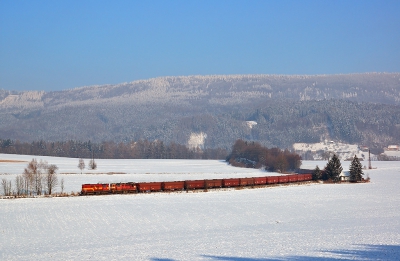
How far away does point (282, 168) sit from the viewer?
12431 cm

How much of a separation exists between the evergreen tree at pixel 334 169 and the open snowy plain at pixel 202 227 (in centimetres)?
2734

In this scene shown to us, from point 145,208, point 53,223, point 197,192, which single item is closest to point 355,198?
point 197,192

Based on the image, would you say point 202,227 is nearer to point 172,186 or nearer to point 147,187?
point 147,187

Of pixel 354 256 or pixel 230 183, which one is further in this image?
pixel 230 183

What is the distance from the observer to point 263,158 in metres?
141

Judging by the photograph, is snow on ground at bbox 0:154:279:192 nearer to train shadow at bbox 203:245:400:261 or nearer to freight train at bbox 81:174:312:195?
freight train at bbox 81:174:312:195

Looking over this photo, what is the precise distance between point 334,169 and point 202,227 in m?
57.5

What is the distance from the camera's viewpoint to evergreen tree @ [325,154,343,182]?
93.1 meters

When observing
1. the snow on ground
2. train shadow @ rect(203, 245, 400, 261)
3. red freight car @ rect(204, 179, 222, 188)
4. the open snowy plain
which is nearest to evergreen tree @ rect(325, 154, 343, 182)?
the snow on ground

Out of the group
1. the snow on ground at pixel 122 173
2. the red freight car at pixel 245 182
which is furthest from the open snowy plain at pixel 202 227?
the snow on ground at pixel 122 173

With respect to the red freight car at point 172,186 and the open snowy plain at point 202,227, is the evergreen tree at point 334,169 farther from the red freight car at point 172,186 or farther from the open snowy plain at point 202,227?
the red freight car at point 172,186

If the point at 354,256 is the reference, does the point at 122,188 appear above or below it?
above

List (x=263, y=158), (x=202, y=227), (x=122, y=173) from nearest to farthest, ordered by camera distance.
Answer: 1. (x=202, y=227)
2. (x=122, y=173)
3. (x=263, y=158)

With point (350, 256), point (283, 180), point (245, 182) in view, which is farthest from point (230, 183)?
point (350, 256)
